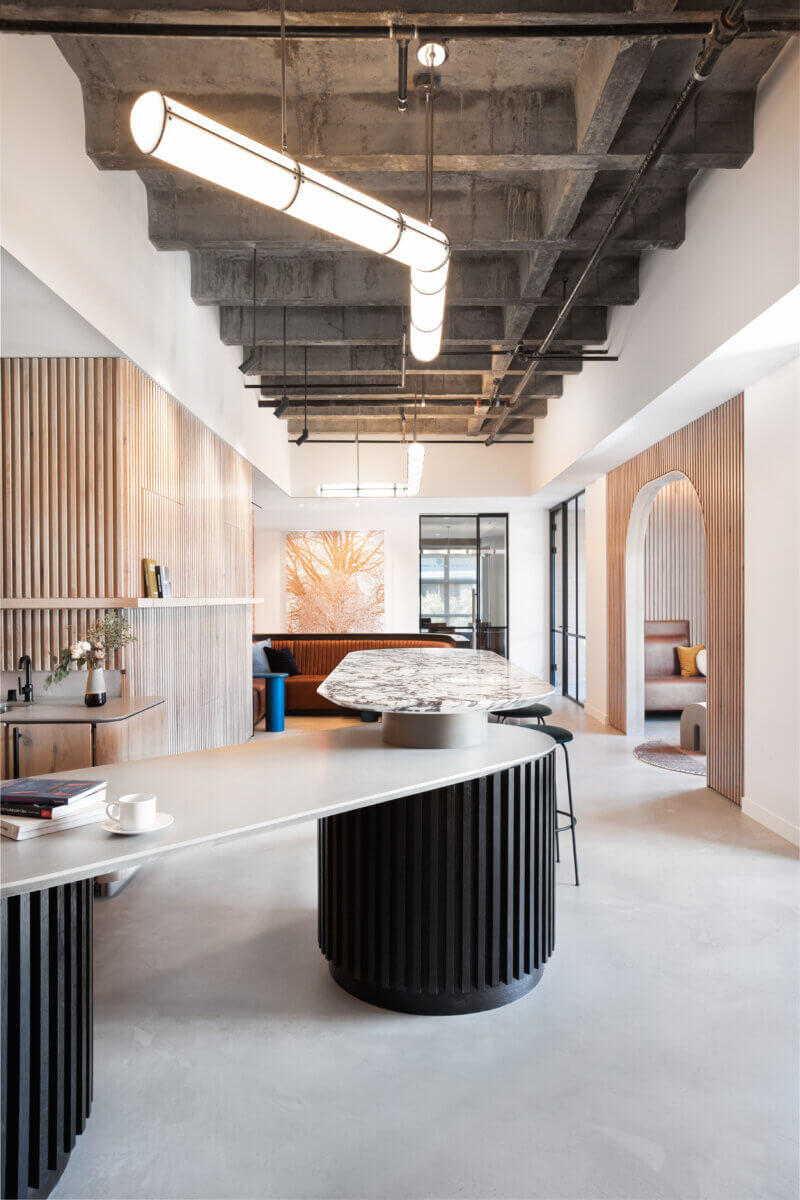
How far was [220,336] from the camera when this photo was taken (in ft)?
21.9

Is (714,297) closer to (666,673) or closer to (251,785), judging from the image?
(251,785)

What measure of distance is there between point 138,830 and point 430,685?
1555mm

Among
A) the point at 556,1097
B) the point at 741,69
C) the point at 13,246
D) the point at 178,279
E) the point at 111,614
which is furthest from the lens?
the point at 178,279

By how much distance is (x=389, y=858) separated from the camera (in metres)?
2.70

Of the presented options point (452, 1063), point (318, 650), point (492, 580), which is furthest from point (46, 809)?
point (492, 580)

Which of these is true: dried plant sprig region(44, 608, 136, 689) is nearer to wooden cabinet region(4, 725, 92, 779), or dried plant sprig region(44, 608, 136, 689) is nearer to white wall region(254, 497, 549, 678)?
wooden cabinet region(4, 725, 92, 779)

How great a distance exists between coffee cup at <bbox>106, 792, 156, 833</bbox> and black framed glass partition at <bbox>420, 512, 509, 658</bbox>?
10904 mm

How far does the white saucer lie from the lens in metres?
1.83

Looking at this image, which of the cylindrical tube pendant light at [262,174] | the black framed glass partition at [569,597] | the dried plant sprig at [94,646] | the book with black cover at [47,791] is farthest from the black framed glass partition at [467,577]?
Answer: the book with black cover at [47,791]

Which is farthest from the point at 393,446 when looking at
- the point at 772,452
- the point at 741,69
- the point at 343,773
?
the point at 343,773

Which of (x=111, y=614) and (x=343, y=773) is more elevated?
(x=111, y=614)

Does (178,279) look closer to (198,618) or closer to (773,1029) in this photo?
(198,618)

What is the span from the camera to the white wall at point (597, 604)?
9031mm

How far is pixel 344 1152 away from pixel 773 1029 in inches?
62.4
